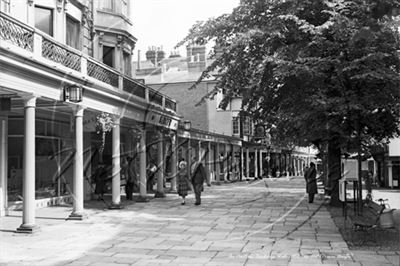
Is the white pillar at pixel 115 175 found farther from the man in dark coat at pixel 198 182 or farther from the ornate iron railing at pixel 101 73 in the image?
the man in dark coat at pixel 198 182

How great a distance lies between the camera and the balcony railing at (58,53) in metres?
10.7

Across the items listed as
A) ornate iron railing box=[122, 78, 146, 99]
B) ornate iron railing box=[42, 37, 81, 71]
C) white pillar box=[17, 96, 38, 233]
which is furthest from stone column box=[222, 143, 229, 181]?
white pillar box=[17, 96, 38, 233]

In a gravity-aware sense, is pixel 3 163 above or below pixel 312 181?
above

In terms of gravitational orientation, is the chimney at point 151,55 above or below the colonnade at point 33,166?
above

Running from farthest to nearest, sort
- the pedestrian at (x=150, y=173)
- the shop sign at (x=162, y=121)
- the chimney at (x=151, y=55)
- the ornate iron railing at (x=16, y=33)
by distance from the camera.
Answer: the chimney at (x=151, y=55) < the pedestrian at (x=150, y=173) < the shop sign at (x=162, y=121) < the ornate iron railing at (x=16, y=33)

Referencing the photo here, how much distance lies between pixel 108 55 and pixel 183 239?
465 inches

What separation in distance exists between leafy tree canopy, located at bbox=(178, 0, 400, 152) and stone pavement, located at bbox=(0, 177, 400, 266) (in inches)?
121

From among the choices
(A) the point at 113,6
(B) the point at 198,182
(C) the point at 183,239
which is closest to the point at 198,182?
(B) the point at 198,182

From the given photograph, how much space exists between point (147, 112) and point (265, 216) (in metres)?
8.01

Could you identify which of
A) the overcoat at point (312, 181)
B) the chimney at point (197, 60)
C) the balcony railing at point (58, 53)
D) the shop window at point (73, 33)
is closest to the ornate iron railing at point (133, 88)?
the balcony railing at point (58, 53)

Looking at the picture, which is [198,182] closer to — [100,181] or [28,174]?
[100,181]

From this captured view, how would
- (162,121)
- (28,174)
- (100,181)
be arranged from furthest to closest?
(162,121)
(100,181)
(28,174)

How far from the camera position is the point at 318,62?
39.1ft

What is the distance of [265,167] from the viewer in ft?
170
